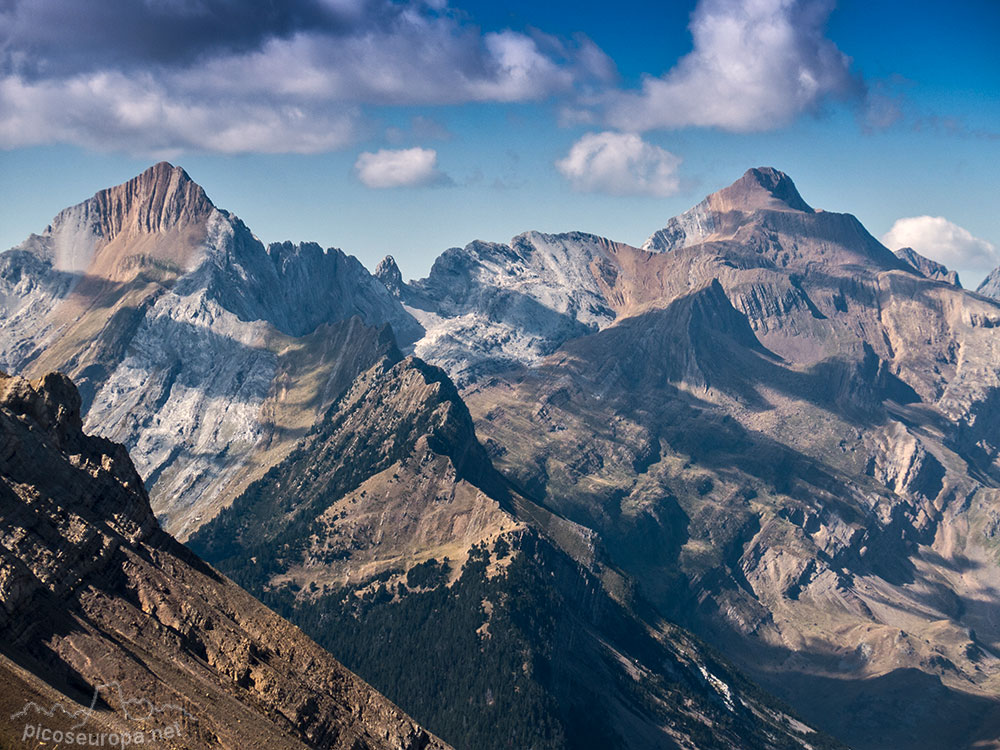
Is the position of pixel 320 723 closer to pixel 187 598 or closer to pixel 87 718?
→ pixel 187 598

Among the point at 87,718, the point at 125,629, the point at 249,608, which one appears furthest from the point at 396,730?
the point at 87,718

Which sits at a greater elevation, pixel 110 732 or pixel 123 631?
pixel 123 631

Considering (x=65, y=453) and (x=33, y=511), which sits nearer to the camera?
(x=33, y=511)

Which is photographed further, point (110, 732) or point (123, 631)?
point (123, 631)

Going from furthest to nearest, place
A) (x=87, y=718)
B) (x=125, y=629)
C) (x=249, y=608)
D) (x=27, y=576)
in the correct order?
(x=249, y=608)
(x=125, y=629)
(x=27, y=576)
(x=87, y=718)

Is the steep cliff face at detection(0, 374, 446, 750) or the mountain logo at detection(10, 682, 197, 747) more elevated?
the steep cliff face at detection(0, 374, 446, 750)

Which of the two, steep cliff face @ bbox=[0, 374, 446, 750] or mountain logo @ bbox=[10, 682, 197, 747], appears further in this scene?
steep cliff face @ bbox=[0, 374, 446, 750]

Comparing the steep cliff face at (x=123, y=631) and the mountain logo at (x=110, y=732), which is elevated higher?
the steep cliff face at (x=123, y=631)

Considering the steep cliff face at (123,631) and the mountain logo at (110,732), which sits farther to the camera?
the steep cliff face at (123,631)
